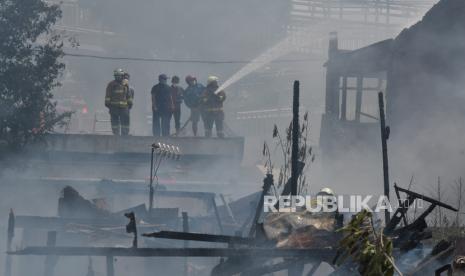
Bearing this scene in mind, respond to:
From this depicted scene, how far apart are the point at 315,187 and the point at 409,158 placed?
333cm

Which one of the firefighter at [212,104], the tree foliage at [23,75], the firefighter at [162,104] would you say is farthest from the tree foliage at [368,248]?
the firefighter at [162,104]

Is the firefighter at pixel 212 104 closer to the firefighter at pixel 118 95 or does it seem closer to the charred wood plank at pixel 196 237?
the firefighter at pixel 118 95

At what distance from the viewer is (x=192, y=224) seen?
34.6ft

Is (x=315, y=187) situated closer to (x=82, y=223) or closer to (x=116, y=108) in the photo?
(x=116, y=108)

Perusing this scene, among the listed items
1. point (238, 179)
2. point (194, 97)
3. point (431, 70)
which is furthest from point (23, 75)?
point (431, 70)

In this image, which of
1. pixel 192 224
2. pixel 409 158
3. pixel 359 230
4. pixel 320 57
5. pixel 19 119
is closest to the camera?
pixel 359 230

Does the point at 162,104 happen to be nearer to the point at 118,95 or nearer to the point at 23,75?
the point at 118,95

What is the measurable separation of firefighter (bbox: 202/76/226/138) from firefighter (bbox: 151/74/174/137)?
0.74 meters

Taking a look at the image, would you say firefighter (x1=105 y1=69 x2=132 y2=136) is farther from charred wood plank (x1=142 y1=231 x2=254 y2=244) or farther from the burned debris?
charred wood plank (x1=142 y1=231 x2=254 y2=244)

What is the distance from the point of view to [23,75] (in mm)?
16172

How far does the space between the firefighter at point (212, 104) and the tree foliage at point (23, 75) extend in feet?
9.49

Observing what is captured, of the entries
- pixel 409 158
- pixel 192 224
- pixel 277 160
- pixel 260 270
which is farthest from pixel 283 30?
pixel 260 270

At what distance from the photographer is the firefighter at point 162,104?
17.5 metres

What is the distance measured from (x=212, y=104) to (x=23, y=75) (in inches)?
146
